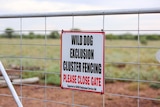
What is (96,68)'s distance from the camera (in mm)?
2297

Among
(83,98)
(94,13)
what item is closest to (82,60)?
(94,13)

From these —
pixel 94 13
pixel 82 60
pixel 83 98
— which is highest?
pixel 94 13

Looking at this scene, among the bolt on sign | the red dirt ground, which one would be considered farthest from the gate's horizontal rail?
the red dirt ground

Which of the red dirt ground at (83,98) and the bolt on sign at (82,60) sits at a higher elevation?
the bolt on sign at (82,60)

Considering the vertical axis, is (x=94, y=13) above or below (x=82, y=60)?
above

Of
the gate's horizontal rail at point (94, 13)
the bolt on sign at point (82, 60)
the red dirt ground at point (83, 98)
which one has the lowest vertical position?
the red dirt ground at point (83, 98)

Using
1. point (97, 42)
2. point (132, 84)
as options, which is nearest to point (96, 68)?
point (97, 42)

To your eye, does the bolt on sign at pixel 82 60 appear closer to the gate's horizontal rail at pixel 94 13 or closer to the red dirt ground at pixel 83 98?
the gate's horizontal rail at pixel 94 13

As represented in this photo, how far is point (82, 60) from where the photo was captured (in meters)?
2.35

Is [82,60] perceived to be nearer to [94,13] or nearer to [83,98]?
[94,13]

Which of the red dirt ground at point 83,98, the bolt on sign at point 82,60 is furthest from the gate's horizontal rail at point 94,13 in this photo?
the red dirt ground at point 83,98

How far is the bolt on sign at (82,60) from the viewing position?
228 cm

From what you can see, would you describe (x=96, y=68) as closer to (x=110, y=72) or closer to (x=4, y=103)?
(x=4, y=103)

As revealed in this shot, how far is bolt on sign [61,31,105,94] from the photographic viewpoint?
2279 mm
